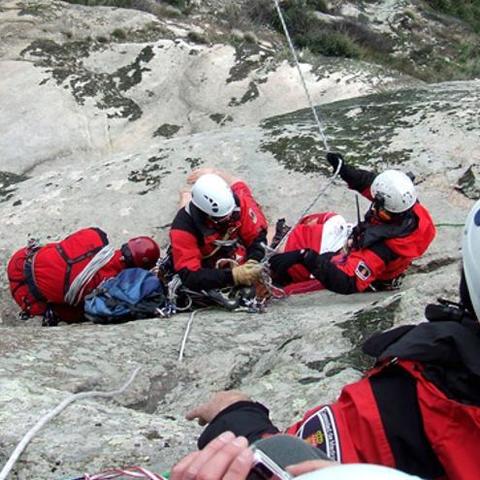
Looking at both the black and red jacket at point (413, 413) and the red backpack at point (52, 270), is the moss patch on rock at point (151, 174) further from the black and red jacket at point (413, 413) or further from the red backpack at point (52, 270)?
the black and red jacket at point (413, 413)

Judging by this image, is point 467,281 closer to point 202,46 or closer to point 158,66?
point 158,66

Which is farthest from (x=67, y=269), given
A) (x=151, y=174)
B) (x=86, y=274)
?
(x=151, y=174)

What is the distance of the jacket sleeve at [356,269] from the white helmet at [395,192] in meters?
0.35

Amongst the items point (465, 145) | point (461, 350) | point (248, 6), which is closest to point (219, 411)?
point (461, 350)

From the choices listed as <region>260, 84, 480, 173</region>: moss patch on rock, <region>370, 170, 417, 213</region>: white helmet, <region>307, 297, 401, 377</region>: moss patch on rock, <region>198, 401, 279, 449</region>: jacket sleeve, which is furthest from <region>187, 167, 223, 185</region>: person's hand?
<region>198, 401, 279, 449</region>: jacket sleeve

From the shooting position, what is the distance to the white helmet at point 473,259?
243cm

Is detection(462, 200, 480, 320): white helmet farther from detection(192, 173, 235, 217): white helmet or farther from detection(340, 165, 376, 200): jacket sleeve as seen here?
detection(340, 165, 376, 200): jacket sleeve

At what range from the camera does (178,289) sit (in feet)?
23.8

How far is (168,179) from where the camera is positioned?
9.28m

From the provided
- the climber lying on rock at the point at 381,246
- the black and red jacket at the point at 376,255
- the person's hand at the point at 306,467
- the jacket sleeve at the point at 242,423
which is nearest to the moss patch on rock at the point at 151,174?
the climber lying on rock at the point at 381,246

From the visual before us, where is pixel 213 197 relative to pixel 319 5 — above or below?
above

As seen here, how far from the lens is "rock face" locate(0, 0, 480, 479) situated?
4078 mm

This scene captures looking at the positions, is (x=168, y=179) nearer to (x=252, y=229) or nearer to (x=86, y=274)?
(x=252, y=229)

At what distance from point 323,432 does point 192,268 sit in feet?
15.2
